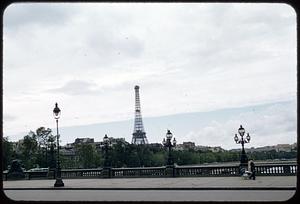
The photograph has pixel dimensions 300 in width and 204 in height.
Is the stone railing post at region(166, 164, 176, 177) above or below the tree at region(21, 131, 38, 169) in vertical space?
below

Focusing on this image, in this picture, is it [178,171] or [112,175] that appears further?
[112,175]

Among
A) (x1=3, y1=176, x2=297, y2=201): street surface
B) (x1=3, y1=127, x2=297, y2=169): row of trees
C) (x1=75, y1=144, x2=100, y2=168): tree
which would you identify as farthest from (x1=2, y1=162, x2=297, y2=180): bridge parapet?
(x1=75, y1=144, x2=100, y2=168): tree

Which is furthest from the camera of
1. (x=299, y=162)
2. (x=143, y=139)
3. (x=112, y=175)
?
(x=143, y=139)

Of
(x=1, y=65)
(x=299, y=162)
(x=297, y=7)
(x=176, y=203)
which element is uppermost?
(x=297, y=7)

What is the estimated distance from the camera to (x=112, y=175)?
89.4 feet

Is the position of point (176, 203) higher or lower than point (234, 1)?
lower

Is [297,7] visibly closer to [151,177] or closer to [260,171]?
[260,171]

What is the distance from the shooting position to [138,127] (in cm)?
6384

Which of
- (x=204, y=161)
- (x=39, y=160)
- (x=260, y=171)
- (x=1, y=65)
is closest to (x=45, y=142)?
(x=39, y=160)

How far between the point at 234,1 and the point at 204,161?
51.2 meters

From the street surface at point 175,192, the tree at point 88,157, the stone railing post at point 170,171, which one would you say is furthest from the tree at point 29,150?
the street surface at point 175,192

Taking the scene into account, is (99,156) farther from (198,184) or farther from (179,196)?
(179,196)

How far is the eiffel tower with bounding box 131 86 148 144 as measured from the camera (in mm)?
62406

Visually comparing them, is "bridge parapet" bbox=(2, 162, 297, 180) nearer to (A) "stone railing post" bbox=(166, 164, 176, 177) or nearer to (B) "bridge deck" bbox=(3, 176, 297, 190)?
(A) "stone railing post" bbox=(166, 164, 176, 177)
